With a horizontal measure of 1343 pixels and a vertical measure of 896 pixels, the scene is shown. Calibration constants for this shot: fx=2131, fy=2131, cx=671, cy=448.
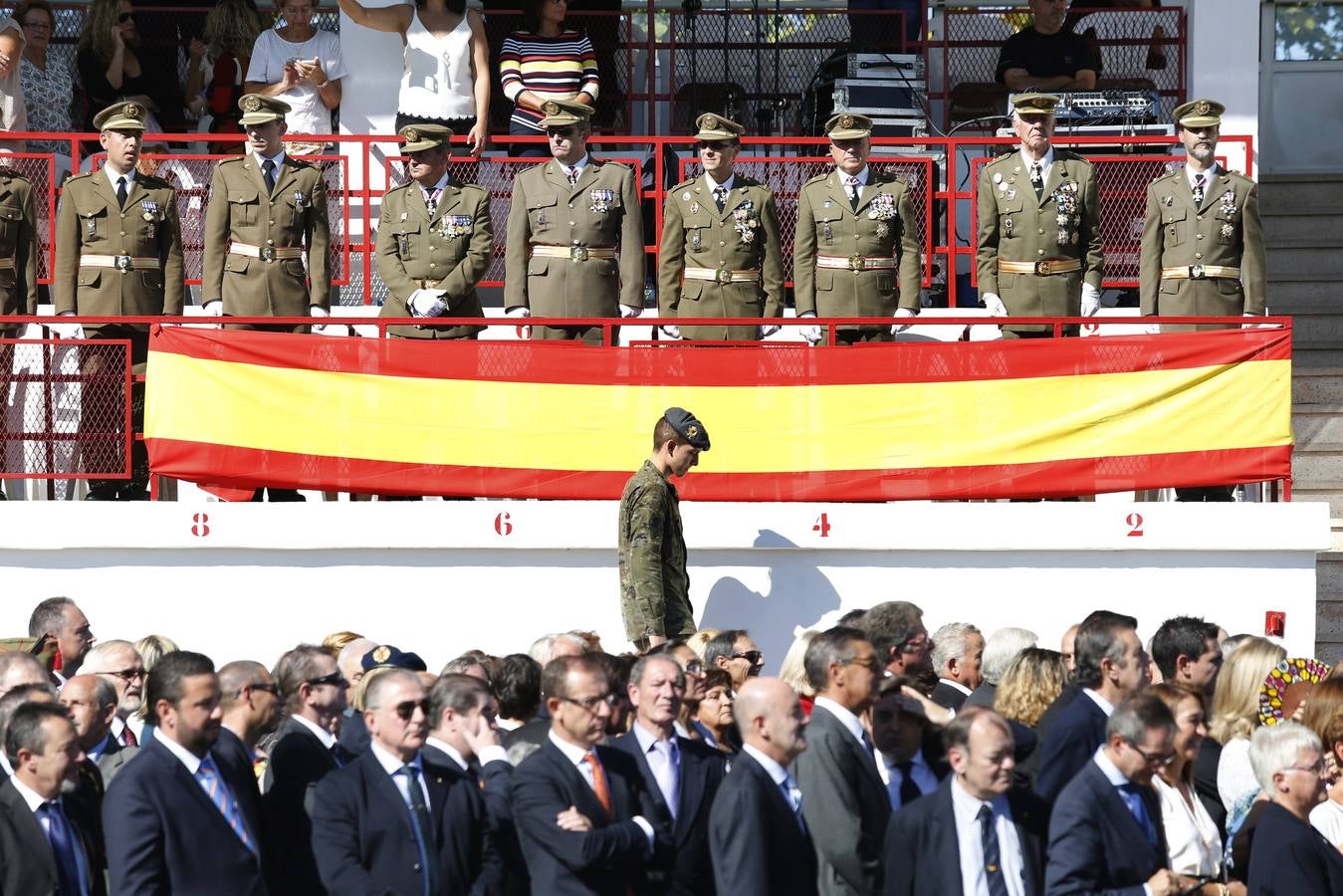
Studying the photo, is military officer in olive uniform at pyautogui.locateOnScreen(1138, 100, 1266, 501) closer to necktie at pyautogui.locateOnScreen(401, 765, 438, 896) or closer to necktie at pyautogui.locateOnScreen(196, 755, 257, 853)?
necktie at pyautogui.locateOnScreen(401, 765, 438, 896)

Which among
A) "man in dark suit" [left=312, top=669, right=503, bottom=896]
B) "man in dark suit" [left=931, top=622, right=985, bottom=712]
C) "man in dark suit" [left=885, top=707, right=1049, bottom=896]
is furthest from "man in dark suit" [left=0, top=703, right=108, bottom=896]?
"man in dark suit" [left=931, top=622, right=985, bottom=712]

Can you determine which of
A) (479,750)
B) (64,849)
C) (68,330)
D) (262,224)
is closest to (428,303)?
(262,224)

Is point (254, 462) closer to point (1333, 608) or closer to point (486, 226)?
point (486, 226)

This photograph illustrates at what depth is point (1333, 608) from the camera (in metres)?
12.3

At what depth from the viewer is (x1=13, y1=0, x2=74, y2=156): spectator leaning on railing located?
51.7 ft

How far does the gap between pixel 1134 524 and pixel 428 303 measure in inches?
159

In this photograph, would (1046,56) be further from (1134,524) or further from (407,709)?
(407,709)

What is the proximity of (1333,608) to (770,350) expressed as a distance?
3782 mm

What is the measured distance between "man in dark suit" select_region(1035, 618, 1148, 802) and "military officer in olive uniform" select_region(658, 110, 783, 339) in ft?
17.9

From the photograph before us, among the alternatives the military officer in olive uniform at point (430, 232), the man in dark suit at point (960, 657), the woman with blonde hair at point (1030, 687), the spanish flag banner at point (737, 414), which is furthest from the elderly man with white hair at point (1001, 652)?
the military officer in olive uniform at point (430, 232)

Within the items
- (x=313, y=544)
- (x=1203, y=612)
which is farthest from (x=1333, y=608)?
(x=313, y=544)

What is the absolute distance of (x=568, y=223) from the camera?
12398 millimetres

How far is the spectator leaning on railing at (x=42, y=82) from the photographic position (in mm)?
15766

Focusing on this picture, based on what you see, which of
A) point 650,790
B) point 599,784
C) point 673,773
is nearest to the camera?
point 599,784
